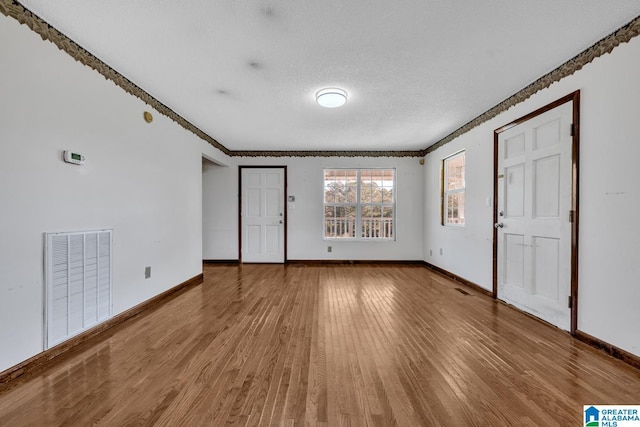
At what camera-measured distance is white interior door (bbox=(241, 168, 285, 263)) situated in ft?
18.7

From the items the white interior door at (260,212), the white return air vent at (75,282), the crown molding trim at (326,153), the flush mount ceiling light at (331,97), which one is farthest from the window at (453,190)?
the white return air vent at (75,282)

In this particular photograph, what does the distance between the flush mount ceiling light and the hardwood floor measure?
2250 millimetres

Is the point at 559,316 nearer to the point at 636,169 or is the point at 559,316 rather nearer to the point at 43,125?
the point at 636,169

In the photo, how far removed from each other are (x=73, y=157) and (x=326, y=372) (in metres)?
2.44

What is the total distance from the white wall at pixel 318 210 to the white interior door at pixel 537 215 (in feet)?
7.97

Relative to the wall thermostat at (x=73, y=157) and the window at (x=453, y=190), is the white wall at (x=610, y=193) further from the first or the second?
the wall thermostat at (x=73, y=157)

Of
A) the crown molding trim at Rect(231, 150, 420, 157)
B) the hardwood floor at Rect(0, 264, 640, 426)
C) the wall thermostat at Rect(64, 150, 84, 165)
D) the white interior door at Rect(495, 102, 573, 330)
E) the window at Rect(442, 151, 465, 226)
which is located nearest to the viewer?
the hardwood floor at Rect(0, 264, 640, 426)

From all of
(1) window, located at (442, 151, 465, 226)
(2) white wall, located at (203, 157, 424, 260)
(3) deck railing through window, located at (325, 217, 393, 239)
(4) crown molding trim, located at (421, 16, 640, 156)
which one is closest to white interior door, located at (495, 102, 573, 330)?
(4) crown molding trim, located at (421, 16, 640, 156)

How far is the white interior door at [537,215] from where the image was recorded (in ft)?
7.89

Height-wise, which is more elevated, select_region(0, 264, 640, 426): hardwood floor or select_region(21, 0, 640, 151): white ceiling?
select_region(21, 0, 640, 151): white ceiling

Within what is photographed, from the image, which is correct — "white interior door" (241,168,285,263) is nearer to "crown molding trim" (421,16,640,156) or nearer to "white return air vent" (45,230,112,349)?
"white return air vent" (45,230,112,349)

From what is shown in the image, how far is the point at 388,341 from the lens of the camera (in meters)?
2.18

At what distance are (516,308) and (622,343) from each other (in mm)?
1067

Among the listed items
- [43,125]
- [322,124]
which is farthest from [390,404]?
[322,124]
